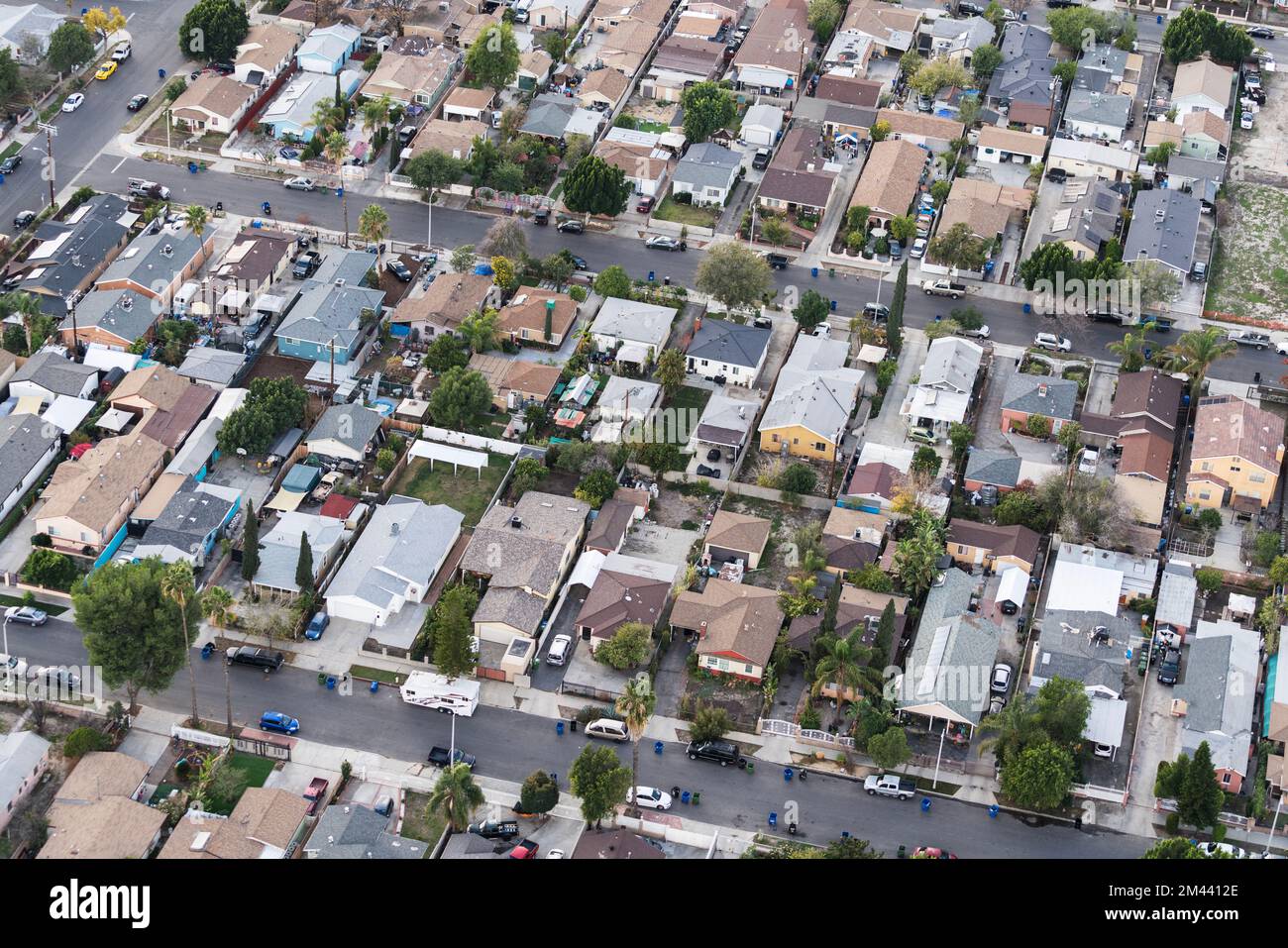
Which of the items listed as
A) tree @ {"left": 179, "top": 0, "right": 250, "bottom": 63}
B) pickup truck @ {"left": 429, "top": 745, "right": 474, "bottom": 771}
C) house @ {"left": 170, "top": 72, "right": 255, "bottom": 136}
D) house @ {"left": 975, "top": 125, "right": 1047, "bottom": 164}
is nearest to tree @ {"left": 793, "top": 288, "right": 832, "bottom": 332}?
house @ {"left": 975, "top": 125, "right": 1047, "bottom": 164}

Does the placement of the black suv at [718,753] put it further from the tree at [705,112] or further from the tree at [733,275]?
the tree at [705,112]

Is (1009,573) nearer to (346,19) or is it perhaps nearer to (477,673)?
(477,673)

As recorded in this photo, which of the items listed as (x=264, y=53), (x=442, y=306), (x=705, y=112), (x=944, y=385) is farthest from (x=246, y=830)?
(x=264, y=53)

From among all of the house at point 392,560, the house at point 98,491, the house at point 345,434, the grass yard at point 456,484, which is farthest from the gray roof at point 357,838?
the house at point 345,434

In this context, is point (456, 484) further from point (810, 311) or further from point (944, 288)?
point (944, 288)
